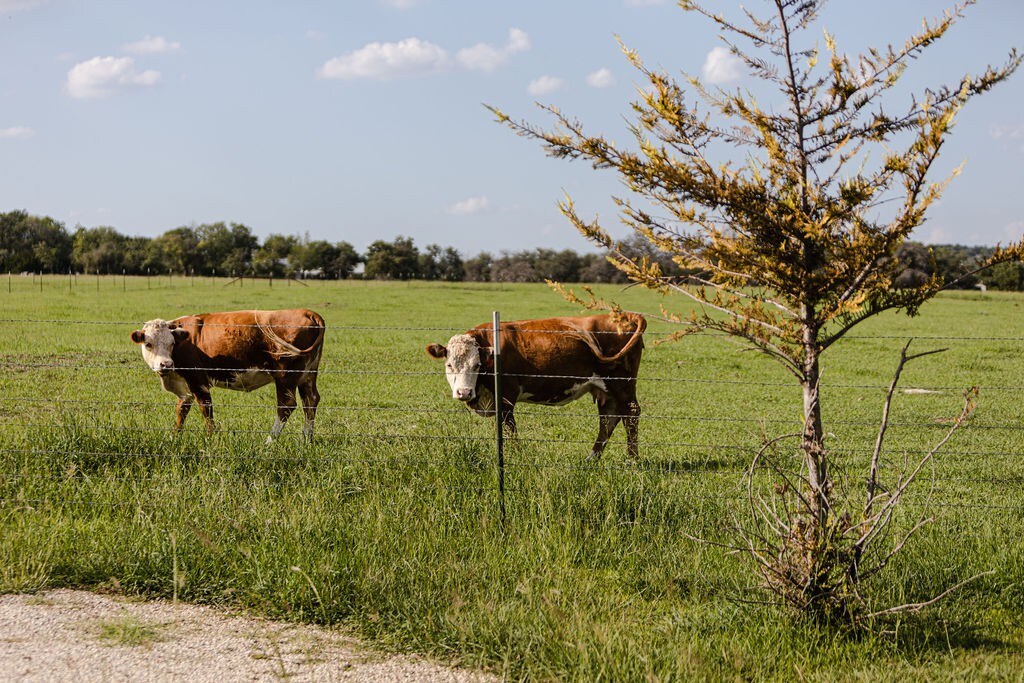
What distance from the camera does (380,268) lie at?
104 meters

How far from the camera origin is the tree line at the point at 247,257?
89.9 m

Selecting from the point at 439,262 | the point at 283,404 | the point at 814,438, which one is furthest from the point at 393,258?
the point at 814,438

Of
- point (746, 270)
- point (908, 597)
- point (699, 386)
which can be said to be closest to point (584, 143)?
point (746, 270)

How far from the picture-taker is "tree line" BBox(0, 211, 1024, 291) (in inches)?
3538

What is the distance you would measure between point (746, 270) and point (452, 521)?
264 cm

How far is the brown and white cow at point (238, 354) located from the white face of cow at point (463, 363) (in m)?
1.82

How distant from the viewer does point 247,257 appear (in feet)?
376

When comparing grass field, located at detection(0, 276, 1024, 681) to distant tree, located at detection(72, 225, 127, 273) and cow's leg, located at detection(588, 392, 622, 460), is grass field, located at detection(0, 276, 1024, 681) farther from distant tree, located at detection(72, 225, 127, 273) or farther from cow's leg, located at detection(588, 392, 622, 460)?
distant tree, located at detection(72, 225, 127, 273)

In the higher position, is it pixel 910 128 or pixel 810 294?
pixel 910 128

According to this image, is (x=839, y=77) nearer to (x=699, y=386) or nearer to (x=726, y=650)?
(x=726, y=650)

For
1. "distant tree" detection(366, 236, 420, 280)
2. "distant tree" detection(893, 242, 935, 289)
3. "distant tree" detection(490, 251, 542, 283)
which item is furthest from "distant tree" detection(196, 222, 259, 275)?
"distant tree" detection(893, 242, 935, 289)

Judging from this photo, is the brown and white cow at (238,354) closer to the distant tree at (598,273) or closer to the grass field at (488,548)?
the grass field at (488,548)

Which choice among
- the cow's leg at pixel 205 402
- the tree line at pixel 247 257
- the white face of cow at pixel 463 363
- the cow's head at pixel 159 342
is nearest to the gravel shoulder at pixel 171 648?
the white face of cow at pixel 463 363

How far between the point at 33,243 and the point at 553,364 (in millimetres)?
103136
